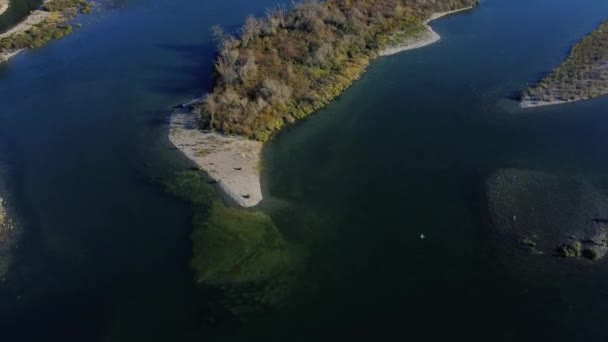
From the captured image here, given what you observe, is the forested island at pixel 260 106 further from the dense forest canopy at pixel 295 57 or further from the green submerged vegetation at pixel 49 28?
the green submerged vegetation at pixel 49 28

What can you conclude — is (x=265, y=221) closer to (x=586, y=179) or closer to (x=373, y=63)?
(x=586, y=179)

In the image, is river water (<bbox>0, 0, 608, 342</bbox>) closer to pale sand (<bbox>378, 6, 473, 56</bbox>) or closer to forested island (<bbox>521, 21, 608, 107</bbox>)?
pale sand (<bbox>378, 6, 473, 56</bbox>)

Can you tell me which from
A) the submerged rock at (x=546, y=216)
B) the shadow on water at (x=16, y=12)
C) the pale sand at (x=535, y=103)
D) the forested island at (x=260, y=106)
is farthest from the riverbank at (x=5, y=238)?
the pale sand at (x=535, y=103)

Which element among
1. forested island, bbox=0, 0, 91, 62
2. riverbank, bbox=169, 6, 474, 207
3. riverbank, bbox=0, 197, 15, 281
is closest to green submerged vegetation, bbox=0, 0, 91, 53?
forested island, bbox=0, 0, 91, 62

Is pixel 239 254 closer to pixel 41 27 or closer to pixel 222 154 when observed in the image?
pixel 222 154

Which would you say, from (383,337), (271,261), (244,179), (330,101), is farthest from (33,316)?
(330,101)

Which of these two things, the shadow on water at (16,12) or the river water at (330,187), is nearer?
the river water at (330,187)

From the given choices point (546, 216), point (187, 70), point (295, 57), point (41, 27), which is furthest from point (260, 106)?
point (41, 27)
